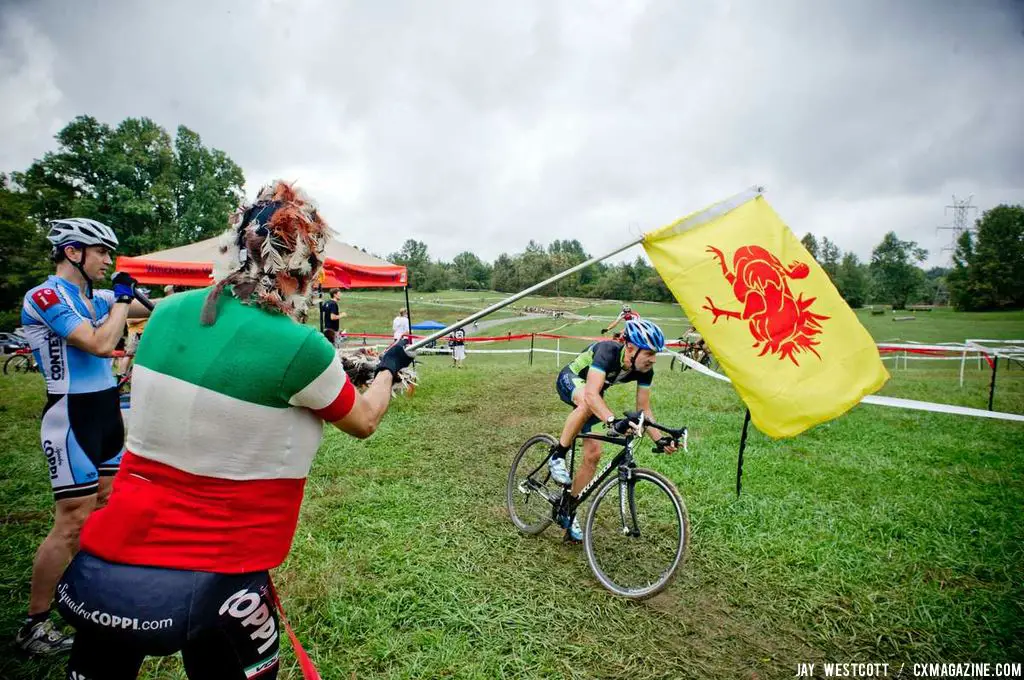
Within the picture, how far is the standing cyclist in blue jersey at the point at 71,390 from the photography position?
9.96 ft

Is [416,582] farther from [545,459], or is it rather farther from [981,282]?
[981,282]

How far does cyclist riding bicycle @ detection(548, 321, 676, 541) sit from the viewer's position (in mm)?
4055

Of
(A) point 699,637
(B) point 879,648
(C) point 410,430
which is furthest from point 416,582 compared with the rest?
(C) point 410,430

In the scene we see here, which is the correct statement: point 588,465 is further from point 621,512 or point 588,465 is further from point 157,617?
point 157,617

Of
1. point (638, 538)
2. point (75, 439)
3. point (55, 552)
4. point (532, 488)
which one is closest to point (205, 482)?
point (75, 439)

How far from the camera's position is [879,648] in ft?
10.9

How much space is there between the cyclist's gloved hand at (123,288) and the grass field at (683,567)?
98.2 inches

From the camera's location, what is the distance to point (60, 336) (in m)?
3.08

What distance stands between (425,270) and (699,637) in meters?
100

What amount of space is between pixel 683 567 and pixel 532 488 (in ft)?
5.46

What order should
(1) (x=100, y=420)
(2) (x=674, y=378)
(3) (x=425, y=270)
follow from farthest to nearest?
(3) (x=425, y=270), (2) (x=674, y=378), (1) (x=100, y=420)

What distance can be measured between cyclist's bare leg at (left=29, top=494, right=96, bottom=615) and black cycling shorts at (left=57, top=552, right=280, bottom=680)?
212 centimetres

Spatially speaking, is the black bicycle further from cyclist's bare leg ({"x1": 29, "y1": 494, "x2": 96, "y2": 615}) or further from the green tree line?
the green tree line

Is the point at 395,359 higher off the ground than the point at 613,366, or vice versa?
the point at 395,359
